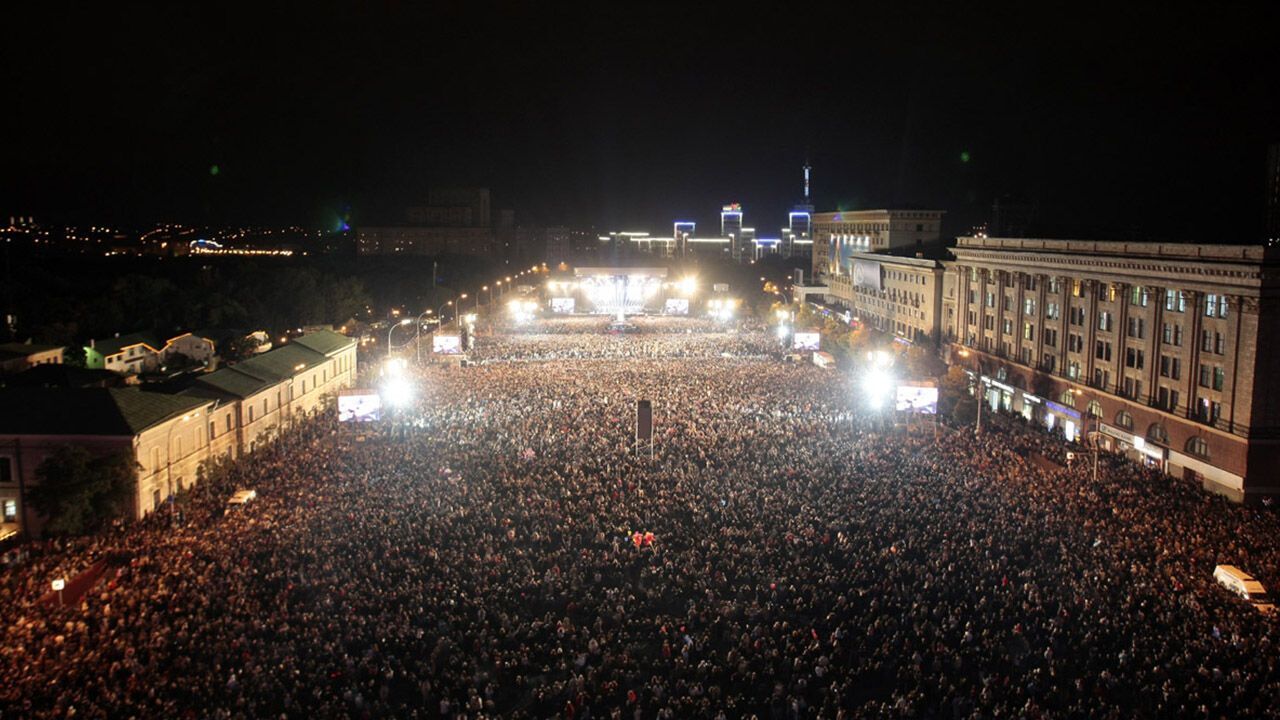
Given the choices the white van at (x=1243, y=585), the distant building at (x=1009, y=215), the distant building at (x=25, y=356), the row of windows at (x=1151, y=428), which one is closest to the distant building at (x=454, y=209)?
the distant building at (x=1009, y=215)

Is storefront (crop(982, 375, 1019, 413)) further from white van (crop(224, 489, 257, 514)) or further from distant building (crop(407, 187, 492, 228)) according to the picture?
distant building (crop(407, 187, 492, 228))

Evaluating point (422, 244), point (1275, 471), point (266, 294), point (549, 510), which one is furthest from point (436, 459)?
point (422, 244)

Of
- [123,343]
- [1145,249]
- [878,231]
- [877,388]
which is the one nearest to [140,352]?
[123,343]

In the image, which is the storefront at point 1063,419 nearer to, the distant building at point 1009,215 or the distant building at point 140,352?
the distant building at point 1009,215

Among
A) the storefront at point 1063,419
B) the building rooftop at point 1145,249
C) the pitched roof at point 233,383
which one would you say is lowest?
the storefront at point 1063,419

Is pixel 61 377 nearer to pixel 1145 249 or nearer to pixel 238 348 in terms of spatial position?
pixel 238 348
